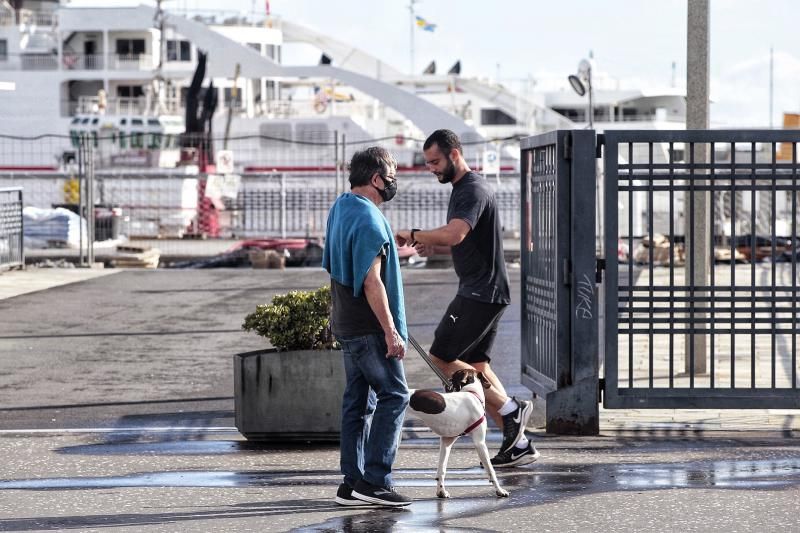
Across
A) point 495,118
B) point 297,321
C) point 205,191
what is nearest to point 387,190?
point 297,321

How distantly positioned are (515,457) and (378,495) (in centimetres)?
137

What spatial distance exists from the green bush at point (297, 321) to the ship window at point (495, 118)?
201 feet

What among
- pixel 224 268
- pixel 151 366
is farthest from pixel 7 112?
pixel 151 366

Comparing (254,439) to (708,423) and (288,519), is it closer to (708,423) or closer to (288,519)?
(288,519)

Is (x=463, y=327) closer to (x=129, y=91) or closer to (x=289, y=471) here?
(x=289, y=471)

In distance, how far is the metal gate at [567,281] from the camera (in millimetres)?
9164

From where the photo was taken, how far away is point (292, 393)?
360 inches

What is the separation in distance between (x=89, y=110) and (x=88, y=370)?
43790 mm

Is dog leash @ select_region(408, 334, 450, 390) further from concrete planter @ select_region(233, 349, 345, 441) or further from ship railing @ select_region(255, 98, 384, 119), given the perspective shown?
ship railing @ select_region(255, 98, 384, 119)

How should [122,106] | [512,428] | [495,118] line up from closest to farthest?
[512,428], [122,106], [495,118]

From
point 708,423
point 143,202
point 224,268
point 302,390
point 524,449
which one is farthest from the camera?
point 143,202

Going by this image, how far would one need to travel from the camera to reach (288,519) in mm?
7062

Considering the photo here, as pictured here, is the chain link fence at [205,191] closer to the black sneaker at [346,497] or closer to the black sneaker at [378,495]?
the black sneaker at [346,497]

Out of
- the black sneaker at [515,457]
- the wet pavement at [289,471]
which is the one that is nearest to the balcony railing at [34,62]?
the wet pavement at [289,471]
